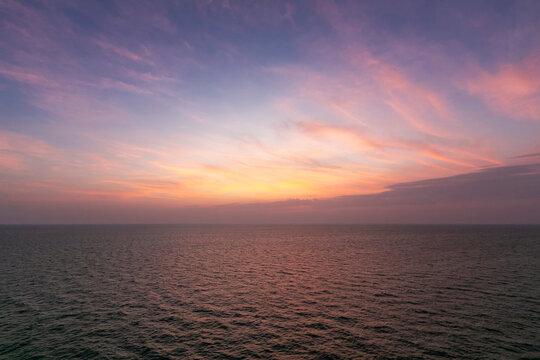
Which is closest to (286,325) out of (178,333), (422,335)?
(178,333)

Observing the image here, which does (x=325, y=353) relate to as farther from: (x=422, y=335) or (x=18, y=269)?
(x=18, y=269)

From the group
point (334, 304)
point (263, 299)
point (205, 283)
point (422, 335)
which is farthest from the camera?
point (205, 283)

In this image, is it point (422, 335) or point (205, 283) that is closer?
point (422, 335)

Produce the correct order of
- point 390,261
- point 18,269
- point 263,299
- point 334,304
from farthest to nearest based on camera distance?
1. point 390,261
2. point 18,269
3. point 263,299
4. point 334,304

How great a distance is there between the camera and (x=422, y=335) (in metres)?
27.8

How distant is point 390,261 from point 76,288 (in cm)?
7167

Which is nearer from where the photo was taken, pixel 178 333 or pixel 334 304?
pixel 178 333

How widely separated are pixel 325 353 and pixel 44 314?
34.2m

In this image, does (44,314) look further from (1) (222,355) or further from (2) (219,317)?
(1) (222,355)

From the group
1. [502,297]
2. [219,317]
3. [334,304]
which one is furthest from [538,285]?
[219,317]

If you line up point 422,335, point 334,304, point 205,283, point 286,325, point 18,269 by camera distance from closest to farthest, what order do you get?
point 422,335, point 286,325, point 334,304, point 205,283, point 18,269

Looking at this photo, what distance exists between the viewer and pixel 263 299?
41219 mm

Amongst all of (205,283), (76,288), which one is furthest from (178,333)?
(76,288)

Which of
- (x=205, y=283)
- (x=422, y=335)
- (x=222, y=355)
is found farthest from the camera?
(x=205, y=283)
